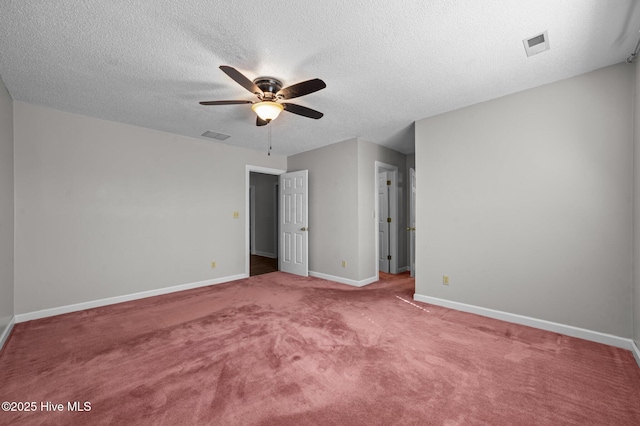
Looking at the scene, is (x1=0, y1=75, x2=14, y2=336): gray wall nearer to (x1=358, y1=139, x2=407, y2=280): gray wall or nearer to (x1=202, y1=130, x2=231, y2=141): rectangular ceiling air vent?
(x1=202, y1=130, x2=231, y2=141): rectangular ceiling air vent

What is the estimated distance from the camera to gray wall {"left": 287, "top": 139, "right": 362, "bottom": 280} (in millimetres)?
4633

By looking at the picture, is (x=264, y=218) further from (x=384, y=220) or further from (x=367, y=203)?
(x=367, y=203)

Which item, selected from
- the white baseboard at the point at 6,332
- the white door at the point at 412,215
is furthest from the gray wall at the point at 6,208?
the white door at the point at 412,215

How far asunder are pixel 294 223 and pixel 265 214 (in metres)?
2.54

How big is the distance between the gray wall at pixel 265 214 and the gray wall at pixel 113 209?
2.45 metres

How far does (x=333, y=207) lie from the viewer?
496 cm

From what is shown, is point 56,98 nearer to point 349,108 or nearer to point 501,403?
point 349,108

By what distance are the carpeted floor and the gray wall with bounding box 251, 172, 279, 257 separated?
14.4 ft

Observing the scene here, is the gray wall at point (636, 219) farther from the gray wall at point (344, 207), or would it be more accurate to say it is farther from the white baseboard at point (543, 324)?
the gray wall at point (344, 207)

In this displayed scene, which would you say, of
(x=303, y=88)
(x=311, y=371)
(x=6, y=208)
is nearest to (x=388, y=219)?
(x=303, y=88)

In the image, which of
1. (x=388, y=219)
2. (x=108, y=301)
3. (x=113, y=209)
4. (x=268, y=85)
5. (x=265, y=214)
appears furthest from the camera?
(x=265, y=214)

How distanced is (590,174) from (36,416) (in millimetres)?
4589

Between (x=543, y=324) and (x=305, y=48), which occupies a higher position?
(x=305, y=48)

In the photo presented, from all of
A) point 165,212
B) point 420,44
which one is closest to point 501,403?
point 420,44
